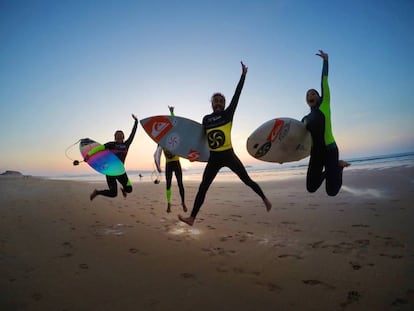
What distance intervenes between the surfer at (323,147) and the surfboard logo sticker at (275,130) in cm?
48

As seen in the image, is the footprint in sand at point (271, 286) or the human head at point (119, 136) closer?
the footprint in sand at point (271, 286)

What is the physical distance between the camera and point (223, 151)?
434cm

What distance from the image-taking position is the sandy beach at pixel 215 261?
8.95 feet

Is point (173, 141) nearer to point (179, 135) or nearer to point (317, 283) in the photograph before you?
point (179, 135)

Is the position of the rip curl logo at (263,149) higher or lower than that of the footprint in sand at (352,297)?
higher

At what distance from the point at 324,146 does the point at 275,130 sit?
946mm

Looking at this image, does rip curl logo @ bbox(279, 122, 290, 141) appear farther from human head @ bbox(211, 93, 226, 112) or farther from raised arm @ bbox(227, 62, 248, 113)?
human head @ bbox(211, 93, 226, 112)

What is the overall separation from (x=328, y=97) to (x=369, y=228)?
9.20 ft

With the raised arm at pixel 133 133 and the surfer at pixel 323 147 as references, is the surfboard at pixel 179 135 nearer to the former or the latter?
the raised arm at pixel 133 133

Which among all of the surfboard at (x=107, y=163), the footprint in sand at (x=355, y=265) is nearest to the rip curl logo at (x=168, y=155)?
the surfboard at (x=107, y=163)

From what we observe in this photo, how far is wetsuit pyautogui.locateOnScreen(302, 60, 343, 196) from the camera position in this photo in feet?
13.9

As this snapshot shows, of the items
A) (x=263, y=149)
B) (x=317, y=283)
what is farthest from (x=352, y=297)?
(x=263, y=149)

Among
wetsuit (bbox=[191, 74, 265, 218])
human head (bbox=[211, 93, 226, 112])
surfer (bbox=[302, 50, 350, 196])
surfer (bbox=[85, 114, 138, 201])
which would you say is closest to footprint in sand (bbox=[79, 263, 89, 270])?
wetsuit (bbox=[191, 74, 265, 218])

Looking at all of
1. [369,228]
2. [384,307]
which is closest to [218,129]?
[384,307]
